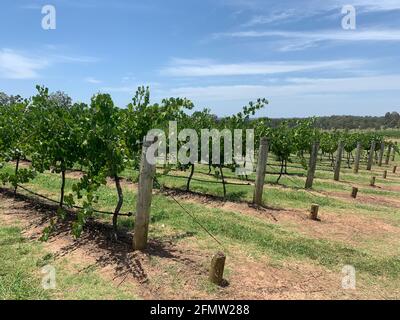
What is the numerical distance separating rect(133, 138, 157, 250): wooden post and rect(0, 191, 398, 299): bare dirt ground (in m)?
0.37

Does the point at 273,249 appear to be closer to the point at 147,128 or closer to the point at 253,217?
the point at 253,217

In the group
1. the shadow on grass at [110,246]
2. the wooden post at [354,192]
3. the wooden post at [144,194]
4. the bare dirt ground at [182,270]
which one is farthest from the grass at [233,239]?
the wooden post at [354,192]

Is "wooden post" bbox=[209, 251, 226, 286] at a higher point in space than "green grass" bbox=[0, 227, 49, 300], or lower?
higher

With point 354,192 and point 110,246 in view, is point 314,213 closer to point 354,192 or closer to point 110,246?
point 354,192

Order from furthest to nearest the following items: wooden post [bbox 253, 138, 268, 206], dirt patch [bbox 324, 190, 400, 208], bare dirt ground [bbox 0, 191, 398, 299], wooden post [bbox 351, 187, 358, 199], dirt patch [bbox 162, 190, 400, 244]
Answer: wooden post [bbox 351, 187, 358, 199]
dirt patch [bbox 324, 190, 400, 208]
wooden post [bbox 253, 138, 268, 206]
dirt patch [bbox 162, 190, 400, 244]
bare dirt ground [bbox 0, 191, 398, 299]

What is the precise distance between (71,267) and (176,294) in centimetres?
187

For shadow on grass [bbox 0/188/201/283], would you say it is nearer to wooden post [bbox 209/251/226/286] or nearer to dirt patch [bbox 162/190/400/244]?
wooden post [bbox 209/251/226/286]

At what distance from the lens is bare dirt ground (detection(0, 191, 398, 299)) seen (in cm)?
518

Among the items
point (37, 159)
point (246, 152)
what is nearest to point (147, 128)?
point (37, 159)

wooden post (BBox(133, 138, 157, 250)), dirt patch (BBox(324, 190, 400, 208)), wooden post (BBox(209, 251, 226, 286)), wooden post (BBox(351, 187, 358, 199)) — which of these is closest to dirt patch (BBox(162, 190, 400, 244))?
dirt patch (BBox(324, 190, 400, 208))

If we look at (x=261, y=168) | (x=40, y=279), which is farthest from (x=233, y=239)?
(x=40, y=279)

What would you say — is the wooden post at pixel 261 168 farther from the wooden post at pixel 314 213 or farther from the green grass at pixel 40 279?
the green grass at pixel 40 279

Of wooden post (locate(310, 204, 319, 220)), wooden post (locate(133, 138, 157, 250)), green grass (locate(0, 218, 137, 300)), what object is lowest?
green grass (locate(0, 218, 137, 300))
